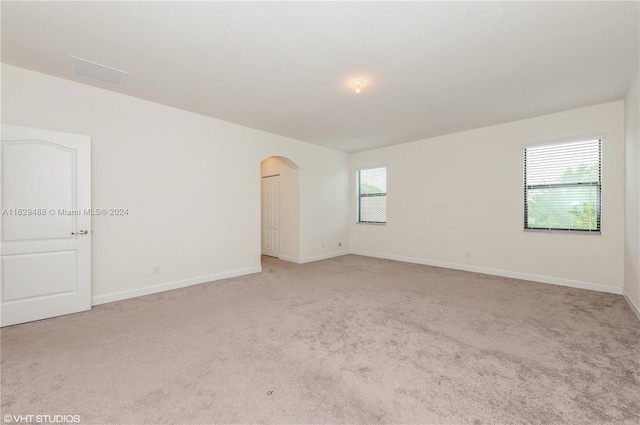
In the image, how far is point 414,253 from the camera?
606cm

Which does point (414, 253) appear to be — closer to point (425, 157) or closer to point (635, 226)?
point (425, 157)

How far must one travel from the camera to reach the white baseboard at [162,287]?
136 inches

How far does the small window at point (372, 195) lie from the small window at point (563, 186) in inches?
111

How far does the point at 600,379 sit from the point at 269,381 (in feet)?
7.59

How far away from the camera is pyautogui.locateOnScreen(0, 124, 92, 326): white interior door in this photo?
2809mm

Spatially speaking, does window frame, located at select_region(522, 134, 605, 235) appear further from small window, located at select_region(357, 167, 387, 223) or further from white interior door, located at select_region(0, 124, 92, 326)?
white interior door, located at select_region(0, 124, 92, 326)

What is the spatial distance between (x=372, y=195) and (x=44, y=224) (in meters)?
5.89

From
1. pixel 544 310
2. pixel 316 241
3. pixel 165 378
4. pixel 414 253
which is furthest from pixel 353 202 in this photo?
pixel 165 378

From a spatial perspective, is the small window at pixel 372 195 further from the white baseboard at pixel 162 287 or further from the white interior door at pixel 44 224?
the white interior door at pixel 44 224

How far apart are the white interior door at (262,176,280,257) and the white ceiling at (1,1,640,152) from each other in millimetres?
2803

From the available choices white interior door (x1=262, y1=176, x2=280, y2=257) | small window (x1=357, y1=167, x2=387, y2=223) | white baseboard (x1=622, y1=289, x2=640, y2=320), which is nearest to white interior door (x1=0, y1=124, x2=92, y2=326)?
white interior door (x1=262, y1=176, x2=280, y2=257)

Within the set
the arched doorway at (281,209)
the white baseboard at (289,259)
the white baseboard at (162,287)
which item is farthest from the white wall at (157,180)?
the white baseboard at (289,259)

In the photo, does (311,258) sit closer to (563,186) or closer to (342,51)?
(342,51)

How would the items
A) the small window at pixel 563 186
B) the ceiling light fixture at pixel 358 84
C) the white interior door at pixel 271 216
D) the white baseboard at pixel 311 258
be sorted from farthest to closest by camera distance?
the white interior door at pixel 271 216, the white baseboard at pixel 311 258, the small window at pixel 563 186, the ceiling light fixture at pixel 358 84
